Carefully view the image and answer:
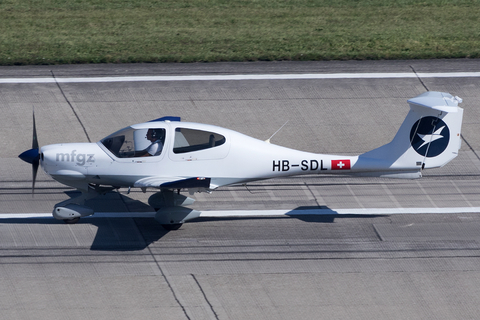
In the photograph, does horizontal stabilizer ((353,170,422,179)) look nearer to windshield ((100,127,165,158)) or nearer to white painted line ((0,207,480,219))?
white painted line ((0,207,480,219))

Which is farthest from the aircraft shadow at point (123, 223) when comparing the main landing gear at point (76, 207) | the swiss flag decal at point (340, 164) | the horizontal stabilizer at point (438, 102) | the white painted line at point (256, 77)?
the white painted line at point (256, 77)

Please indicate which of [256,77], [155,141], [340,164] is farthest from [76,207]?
[256,77]

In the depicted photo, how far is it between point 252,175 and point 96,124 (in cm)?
619

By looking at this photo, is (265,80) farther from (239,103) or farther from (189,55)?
(189,55)

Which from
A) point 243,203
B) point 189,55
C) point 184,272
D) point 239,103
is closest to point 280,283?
point 184,272

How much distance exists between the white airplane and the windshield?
0.02 m

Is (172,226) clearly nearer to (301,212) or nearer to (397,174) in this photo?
(301,212)

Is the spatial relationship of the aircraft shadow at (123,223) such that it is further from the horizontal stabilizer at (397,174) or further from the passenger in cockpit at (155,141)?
the passenger in cockpit at (155,141)

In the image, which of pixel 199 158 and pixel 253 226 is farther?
pixel 253 226

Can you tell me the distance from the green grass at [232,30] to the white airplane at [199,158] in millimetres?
8635

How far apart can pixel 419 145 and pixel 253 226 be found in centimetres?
396

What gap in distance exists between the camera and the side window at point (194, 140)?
43.0 ft

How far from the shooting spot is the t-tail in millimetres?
13266

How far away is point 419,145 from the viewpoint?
13469 millimetres
